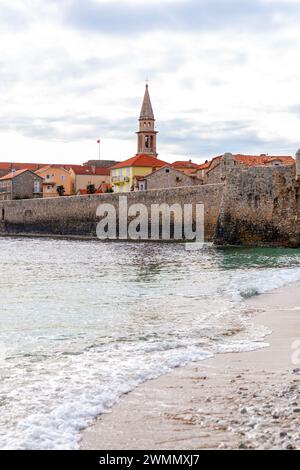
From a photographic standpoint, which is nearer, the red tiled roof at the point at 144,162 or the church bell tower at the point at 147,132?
the red tiled roof at the point at 144,162

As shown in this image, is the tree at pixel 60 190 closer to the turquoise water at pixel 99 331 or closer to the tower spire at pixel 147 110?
the tower spire at pixel 147 110

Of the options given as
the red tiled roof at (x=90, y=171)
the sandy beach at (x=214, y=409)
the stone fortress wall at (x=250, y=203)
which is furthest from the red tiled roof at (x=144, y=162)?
the sandy beach at (x=214, y=409)

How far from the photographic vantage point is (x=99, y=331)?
8.73m

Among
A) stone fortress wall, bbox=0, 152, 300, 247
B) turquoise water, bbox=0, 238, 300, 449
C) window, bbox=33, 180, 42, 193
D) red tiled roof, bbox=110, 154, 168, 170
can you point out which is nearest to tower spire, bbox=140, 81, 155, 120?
red tiled roof, bbox=110, 154, 168, 170

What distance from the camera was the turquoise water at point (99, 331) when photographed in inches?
202

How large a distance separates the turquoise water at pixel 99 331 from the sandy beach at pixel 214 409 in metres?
→ 0.22

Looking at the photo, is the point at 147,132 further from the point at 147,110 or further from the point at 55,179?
the point at 55,179

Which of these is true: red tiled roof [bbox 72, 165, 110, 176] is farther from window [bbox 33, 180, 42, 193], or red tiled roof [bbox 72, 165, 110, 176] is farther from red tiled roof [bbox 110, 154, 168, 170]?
red tiled roof [bbox 110, 154, 168, 170]

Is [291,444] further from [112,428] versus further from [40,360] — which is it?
[40,360]

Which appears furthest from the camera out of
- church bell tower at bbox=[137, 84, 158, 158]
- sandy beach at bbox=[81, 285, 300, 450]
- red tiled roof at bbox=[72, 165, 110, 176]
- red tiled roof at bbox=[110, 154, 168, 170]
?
church bell tower at bbox=[137, 84, 158, 158]

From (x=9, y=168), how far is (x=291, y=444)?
9180cm

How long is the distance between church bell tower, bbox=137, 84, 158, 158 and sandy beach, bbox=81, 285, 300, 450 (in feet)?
248

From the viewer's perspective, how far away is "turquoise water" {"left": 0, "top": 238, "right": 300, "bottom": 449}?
514 centimetres

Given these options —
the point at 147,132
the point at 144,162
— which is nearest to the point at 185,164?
the point at 147,132
